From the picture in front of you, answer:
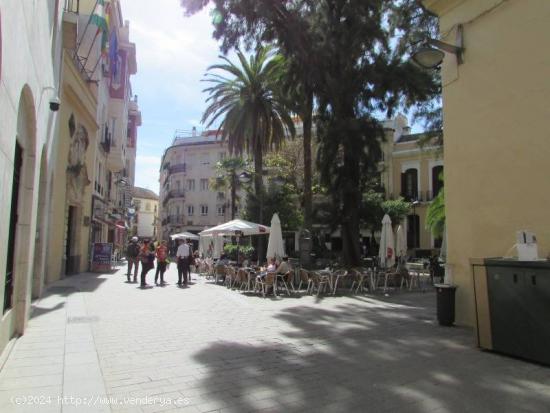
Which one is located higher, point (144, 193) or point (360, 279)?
point (144, 193)

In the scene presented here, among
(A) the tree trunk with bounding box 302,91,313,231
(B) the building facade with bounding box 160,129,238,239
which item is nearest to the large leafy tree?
(A) the tree trunk with bounding box 302,91,313,231

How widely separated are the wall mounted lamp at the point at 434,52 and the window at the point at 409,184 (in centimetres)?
3148

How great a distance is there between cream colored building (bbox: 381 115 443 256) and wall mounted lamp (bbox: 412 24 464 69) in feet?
92.9

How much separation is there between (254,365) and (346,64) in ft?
45.3

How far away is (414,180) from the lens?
40000mm

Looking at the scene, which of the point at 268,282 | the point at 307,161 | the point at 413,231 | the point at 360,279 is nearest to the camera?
the point at 268,282

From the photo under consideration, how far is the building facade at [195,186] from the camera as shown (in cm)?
5884

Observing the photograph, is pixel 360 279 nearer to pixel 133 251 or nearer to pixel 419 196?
pixel 133 251

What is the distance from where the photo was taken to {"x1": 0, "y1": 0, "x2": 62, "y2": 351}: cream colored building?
4.56 m

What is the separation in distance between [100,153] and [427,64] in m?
21.1

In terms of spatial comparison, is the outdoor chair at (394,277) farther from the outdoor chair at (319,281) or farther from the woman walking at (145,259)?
the woman walking at (145,259)

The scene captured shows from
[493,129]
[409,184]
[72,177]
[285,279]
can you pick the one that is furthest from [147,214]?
[493,129]

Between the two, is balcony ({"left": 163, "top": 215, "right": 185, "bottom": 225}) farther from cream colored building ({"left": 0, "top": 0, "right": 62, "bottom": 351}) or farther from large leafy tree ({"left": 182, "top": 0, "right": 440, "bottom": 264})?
cream colored building ({"left": 0, "top": 0, "right": 62, "bottom": 351})

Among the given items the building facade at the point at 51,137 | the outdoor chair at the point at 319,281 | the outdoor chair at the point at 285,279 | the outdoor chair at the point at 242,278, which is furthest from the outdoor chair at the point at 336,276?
the building facade at the point at 51,137
